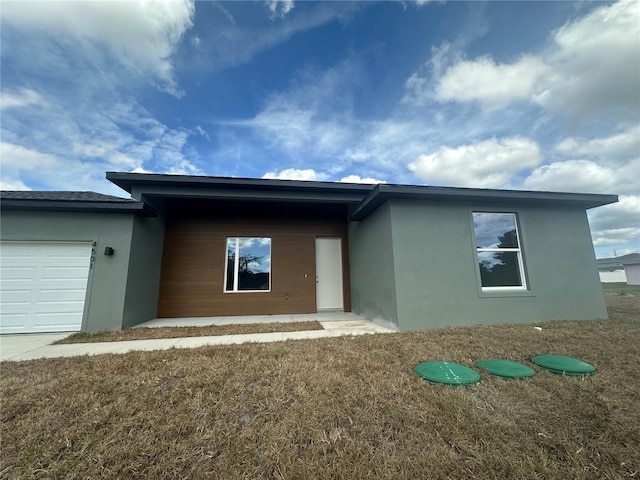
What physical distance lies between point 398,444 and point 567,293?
644 cm

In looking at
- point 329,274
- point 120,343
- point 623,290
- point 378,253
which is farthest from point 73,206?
point 623,290

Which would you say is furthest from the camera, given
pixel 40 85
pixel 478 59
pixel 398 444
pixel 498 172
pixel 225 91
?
pixel 498 172

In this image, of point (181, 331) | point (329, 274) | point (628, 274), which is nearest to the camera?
point (181, 331)

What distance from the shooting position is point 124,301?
5227mm

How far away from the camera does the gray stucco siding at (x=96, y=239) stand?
Answer: 16.8 feet

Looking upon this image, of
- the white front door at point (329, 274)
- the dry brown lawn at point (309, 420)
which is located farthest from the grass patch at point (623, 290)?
the white front door at point (329, 274)

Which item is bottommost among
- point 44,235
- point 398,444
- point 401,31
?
point 398,444

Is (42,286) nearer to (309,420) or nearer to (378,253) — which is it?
(309,420)

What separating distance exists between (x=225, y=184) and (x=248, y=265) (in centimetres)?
266

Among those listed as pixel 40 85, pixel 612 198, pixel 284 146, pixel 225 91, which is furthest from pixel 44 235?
pixel 612 198

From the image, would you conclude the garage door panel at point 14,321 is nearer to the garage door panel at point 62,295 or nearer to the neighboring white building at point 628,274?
the garage door panel at point 62,295

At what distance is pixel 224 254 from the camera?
7.23 m

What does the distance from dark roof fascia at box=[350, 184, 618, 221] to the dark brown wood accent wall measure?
95.8 inches

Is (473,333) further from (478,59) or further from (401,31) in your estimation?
(401,31)
